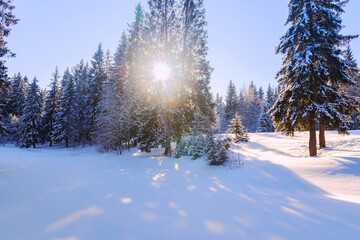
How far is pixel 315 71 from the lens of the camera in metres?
9.43

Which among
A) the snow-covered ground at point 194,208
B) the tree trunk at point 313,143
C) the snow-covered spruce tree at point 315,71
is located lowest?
the snow-covered ground at point 194,208

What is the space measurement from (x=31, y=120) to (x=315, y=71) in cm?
4343

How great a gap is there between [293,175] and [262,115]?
3773 cm

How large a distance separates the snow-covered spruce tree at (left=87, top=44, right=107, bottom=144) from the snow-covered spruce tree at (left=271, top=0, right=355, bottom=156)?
82.0 ft

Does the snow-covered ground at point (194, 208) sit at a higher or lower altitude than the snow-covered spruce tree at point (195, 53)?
lower

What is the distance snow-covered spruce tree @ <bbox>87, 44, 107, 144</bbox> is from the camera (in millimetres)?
26219

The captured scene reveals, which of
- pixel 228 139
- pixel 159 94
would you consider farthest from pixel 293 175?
pixel 159 94

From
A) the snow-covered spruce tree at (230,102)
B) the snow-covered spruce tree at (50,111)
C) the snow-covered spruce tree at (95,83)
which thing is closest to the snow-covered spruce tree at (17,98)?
the snow-covered spruce tree at (50,111)

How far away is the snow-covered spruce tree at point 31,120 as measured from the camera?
101ft

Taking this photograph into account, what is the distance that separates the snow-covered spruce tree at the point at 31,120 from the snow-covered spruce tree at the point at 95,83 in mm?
13167

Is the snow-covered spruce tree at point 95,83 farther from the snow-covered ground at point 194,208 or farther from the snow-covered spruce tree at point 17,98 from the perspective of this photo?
the snow-covered spruce tree at point 17,98

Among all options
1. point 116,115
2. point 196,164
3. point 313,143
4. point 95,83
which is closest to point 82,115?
point 95,83

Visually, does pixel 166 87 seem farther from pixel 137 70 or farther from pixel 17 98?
pixel 17 98

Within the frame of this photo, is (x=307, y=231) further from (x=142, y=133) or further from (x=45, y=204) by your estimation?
(x=142, y=133)
